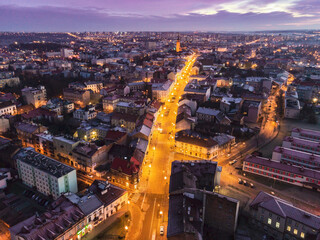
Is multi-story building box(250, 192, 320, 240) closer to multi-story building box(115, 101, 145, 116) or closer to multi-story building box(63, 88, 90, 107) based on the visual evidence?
multi-story building box(115, 101, 145, 116)

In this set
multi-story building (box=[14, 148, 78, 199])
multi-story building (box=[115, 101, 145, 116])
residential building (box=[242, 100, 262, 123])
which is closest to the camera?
multi-story building (box=[14, 148, 78, 199])

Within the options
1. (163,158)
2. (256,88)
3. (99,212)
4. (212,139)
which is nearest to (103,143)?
(163,158)

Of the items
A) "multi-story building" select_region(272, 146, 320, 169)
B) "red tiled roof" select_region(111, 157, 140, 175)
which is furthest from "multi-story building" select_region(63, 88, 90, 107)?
"multi-story building" select_region(272, 146, 320, 169)

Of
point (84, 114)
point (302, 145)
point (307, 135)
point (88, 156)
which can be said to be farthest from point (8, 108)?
point (307, 135)

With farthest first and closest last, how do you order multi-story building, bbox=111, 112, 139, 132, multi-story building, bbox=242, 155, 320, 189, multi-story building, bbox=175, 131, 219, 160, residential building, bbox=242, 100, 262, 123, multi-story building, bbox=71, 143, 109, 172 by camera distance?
residential building, bbox=242, 100, 262, 123 < multi-story building, bbox=111, 112, 139, 132 < multi-story building, bbox=175, 131, 219, 160 < multi-story building, bbox=71, 143, 109, 172 < multi-story building, bbox=242, 155, 320, 189

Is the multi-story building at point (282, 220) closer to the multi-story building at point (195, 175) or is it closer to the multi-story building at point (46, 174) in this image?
the multi-story building at point (195, 175)

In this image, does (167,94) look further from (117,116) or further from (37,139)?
(37,139)

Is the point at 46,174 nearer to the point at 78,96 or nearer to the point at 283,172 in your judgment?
the point at 283,172
